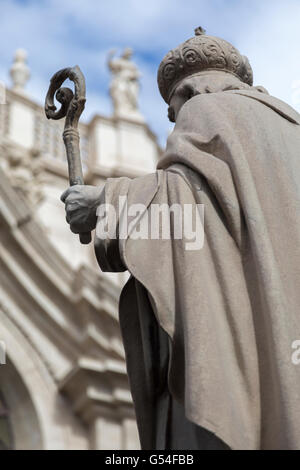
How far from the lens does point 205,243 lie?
2.79m

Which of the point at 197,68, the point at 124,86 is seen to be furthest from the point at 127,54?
the point at 197,68

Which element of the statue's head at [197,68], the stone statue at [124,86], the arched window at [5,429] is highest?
the stone statue at [124,86]

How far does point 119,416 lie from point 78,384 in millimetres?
507

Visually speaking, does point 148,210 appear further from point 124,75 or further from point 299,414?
point 124,75

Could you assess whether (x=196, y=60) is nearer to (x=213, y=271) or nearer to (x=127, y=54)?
(x=213, y=271)

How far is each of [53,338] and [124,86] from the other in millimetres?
5324

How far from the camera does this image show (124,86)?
13.8 meters

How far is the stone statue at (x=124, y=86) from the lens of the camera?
1373cm

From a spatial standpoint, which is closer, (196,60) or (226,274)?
(226,274)

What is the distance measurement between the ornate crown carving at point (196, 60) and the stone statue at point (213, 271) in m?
0.26

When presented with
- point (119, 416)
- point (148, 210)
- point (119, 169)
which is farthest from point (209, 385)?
point (119, 169)

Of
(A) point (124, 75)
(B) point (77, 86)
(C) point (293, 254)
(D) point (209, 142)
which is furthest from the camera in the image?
(A) point (124, 75)

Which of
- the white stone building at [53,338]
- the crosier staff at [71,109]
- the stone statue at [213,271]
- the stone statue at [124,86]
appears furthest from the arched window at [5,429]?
the stone statue at [213,271]

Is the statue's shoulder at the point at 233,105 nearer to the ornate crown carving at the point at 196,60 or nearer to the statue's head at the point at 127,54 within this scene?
the ornate crown carving at the point at 196,60
